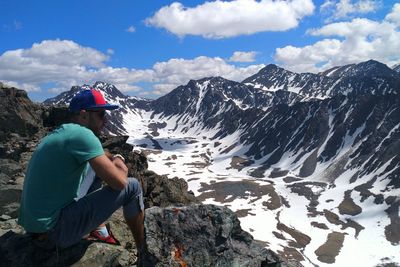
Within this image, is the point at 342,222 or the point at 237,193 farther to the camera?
the point at 237,193

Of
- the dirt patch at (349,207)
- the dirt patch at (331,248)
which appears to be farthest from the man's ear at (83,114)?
the dirt patch at (349,207)

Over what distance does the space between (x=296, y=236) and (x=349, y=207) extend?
1682 inches

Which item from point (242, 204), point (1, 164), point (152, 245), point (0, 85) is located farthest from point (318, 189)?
point (152, 245)

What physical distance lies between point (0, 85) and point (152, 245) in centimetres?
7802

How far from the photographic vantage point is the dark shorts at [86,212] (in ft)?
31.0

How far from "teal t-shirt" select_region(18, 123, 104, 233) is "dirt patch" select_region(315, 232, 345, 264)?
116m

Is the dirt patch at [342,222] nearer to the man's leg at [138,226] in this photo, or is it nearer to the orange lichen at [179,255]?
the orange lichen at [179,255]

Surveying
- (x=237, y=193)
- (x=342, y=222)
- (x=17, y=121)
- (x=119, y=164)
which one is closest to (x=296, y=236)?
(x=342, y=222)

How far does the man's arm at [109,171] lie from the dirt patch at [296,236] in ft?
402

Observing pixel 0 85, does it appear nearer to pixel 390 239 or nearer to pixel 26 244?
pixel 26 244

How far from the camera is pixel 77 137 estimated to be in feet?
29.0

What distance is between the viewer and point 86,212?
952 cm

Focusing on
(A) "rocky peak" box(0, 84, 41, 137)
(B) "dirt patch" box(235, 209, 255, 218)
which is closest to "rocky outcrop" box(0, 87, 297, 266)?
(A) "rocky peak" box(0, 84, 41, 137)

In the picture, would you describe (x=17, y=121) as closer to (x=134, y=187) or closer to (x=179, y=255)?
(x=134, y=187)
